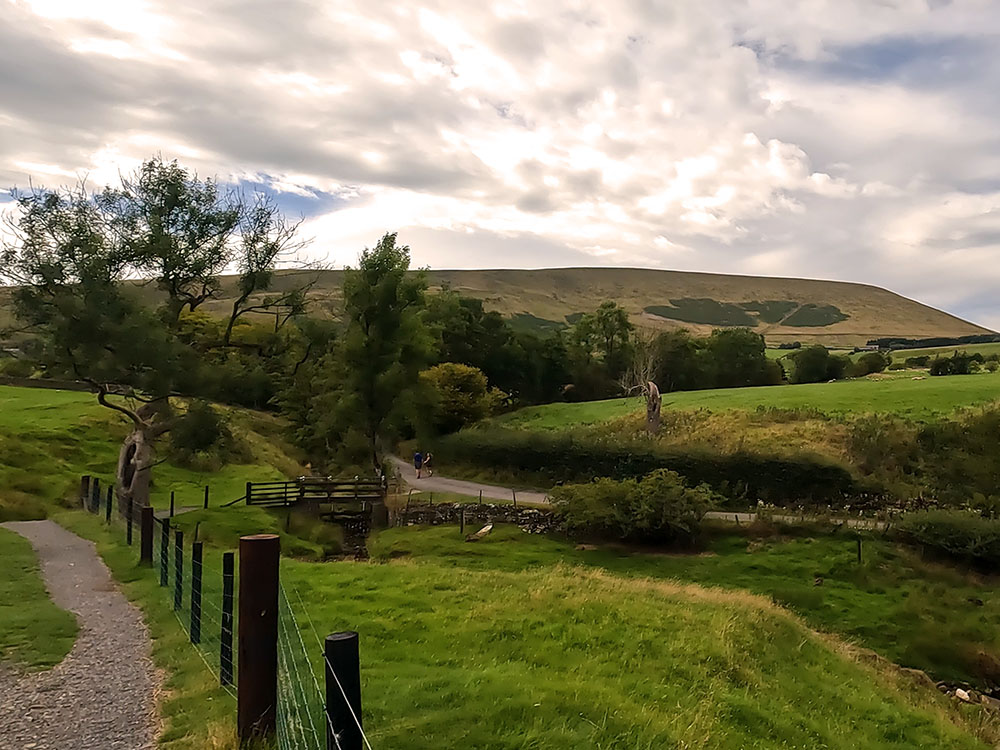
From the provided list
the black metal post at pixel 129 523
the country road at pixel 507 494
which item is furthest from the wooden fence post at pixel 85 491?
the country road at pixel 507 494

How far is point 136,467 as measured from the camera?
2444 centimetres

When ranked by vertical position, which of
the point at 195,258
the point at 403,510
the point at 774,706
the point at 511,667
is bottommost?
the point at 403,510

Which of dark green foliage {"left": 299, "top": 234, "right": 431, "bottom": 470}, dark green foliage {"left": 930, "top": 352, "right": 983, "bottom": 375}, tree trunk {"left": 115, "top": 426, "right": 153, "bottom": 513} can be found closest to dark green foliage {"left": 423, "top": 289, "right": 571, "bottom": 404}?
dark green foliage {"left": 299, "top": 234, "right": 431, "bottom": 470}

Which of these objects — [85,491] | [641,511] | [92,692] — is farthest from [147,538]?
[641,511]

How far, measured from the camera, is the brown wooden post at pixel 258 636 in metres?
5.24

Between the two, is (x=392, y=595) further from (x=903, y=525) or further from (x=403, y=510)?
(x=903, y=525)

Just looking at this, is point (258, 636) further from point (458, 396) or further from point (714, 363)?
point (714, 363)

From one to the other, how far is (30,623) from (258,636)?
25.0 feet

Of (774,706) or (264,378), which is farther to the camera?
(264,378)

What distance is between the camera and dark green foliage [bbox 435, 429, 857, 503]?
32.1 metres

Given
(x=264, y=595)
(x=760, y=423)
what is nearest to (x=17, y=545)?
(x=264, y=595)

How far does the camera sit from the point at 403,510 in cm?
3109

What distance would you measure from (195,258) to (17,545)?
10.8m

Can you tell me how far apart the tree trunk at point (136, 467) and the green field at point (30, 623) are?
8.95 m
